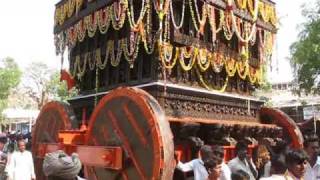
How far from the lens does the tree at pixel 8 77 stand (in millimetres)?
33312

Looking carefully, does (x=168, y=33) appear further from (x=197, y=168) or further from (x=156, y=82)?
(x=197, y=168)

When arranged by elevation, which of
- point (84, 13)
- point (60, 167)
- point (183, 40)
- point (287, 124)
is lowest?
point (60, 167)

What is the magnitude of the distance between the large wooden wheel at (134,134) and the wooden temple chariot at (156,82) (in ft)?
0.04

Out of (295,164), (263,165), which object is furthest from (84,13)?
(295,164)

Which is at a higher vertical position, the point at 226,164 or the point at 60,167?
the point at 60,167

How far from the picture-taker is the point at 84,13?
7.75m

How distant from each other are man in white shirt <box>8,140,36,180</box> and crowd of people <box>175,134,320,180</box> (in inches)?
112

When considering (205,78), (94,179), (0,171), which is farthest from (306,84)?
(94,179)

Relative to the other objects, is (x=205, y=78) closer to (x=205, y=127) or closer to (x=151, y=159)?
(x=205, y=127)

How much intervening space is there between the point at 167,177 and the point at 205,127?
1.88 m

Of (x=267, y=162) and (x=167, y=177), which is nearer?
(x=167, y=177)

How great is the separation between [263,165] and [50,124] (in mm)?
3417

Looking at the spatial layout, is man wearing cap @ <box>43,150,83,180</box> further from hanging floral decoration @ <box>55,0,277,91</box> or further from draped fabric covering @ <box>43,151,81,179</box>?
hanging floral decoration @ <box>55,0,277,91</box>

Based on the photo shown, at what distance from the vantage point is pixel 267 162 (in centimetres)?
646
